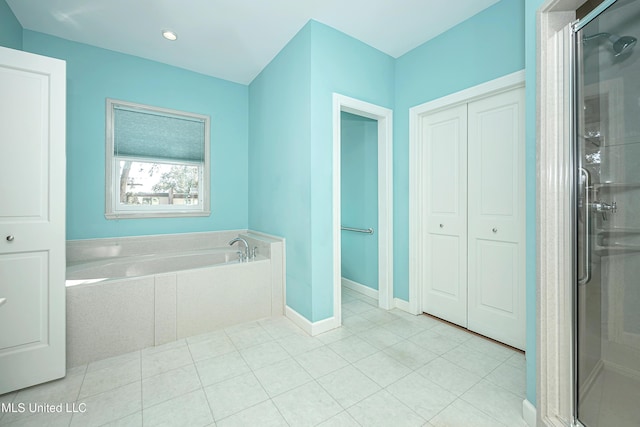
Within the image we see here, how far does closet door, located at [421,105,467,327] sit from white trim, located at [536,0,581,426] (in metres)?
1.13

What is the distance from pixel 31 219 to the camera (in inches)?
64.9

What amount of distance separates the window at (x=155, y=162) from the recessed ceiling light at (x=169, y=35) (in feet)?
2.55

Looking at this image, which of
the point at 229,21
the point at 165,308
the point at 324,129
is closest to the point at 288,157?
the point at 324,129

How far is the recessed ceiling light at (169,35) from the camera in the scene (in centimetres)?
250

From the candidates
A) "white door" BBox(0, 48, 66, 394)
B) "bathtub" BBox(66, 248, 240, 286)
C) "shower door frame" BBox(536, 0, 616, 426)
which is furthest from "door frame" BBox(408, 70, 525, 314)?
"white door" BBox(0, 48, 66, 394)

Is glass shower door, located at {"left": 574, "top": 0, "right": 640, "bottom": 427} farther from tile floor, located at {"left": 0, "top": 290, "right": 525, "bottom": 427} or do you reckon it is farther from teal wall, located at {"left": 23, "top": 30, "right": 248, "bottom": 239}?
teal wall, located at {"left": 23, "top": 30, "right": 248, "bottom": 239}

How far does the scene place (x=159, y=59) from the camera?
296 cm

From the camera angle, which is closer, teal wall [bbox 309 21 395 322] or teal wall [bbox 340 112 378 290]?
teal wall [bbox 309 21 395 322]

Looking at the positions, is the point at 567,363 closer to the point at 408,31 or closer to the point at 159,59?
the point at 408,31

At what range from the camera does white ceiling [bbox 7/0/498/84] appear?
2146 mm

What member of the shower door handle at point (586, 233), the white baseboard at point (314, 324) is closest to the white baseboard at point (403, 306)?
the white baseboard at point (314, 324)

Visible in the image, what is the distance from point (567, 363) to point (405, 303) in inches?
63.1

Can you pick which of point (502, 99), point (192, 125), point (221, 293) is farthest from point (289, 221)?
point (502, 99)

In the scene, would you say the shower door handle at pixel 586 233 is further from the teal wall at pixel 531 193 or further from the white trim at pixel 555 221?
the teal wall at pixel 531 193
